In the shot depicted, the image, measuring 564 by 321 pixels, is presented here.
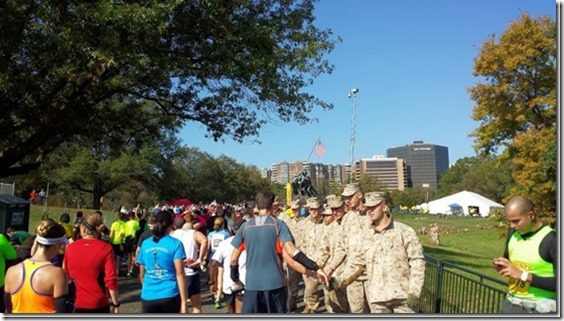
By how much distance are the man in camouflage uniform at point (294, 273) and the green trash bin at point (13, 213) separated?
9.98m

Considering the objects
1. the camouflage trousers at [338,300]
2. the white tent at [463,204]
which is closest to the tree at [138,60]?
the camouflage trousers at [338,300]

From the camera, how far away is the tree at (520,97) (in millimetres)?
23969

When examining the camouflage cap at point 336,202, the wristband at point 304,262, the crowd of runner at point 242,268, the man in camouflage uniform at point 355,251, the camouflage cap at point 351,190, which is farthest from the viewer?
the camouflage cap at point 336,202

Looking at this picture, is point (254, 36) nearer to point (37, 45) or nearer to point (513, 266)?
point (37, 45)

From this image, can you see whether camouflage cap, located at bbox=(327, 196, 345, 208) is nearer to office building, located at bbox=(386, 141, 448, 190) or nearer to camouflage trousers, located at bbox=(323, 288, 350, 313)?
camouflage trousers, located at bbox=(323, 288, 350, 313)

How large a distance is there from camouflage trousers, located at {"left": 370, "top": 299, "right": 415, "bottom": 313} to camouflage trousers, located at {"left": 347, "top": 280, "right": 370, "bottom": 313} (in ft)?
3.07

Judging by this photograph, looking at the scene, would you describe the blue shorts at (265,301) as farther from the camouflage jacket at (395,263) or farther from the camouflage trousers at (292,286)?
the camouflage trousers at (292,286)

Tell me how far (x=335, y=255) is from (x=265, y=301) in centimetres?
218

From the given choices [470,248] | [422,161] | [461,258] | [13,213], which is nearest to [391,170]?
[422,161]

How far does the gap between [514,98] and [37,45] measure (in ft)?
75.5

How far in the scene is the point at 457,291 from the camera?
24.5 ft

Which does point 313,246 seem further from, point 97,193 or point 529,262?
point 97,193

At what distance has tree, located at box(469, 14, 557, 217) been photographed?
2397cm

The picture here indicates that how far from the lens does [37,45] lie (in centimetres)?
1145
